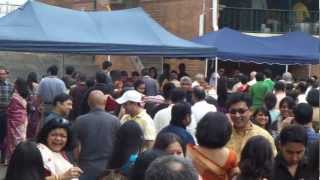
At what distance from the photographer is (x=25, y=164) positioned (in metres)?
4.95

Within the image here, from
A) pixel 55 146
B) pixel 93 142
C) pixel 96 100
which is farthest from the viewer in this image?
pixel 96 100

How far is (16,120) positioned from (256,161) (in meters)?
7.75

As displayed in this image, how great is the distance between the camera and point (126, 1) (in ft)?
98.1

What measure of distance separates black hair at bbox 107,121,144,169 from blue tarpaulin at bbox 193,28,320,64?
11.5 m

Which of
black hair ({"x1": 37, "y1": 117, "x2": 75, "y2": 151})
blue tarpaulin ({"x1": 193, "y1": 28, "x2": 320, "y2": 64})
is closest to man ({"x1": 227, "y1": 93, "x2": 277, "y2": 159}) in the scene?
black hair ({"x1": 37, "y1": 117, "x2": 75, "y2": 151})

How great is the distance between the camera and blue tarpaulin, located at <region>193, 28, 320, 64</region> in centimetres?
1773

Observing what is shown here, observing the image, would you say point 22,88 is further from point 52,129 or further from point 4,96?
point 52,129

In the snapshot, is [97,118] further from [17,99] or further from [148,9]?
[148,9]

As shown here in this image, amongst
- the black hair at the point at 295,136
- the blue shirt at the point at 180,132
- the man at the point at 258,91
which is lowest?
the man at the point at 258,91

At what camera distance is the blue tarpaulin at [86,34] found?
12430mm

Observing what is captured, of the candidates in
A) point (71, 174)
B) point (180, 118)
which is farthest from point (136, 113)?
point (71, 174)

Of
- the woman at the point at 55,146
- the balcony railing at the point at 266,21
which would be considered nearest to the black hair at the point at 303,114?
the woman at the point at 55,146

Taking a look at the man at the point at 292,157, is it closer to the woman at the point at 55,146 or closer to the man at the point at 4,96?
Result: the woman at the point at 55,146

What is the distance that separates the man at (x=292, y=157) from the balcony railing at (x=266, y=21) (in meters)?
20.3
